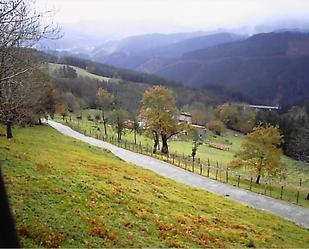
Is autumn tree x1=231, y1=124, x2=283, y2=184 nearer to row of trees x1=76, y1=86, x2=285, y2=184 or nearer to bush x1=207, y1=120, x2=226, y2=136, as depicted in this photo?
row of trees x1=76, y1=86, x2=285, y2=184

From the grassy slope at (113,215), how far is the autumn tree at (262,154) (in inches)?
1249

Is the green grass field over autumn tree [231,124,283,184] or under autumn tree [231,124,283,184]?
under

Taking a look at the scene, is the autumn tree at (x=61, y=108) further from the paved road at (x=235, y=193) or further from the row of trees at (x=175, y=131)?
the paved road at (x=235, y=193)

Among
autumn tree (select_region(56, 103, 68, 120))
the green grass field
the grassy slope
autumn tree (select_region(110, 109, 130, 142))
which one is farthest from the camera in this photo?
autumn tree (select_region(110, 109, 130, 142))

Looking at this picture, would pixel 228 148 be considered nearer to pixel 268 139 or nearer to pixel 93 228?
pixel 268 139

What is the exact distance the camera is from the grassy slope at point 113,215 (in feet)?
63.3

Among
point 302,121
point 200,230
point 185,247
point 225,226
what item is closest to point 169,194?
point 225,226

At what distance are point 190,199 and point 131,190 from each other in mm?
6891

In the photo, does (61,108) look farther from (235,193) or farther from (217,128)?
(235,193)

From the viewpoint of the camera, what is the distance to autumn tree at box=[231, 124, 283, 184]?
67500 millimetres

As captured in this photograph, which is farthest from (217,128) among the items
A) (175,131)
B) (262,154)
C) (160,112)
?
(262,154)

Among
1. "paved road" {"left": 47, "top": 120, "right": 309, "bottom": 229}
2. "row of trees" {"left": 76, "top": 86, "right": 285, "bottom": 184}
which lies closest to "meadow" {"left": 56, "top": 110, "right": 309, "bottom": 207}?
"row of trees" {"left": 76, "top": 86, "right": 285, "bottom": 184}

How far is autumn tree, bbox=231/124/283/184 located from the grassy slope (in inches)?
1249

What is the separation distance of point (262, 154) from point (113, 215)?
163 feet
